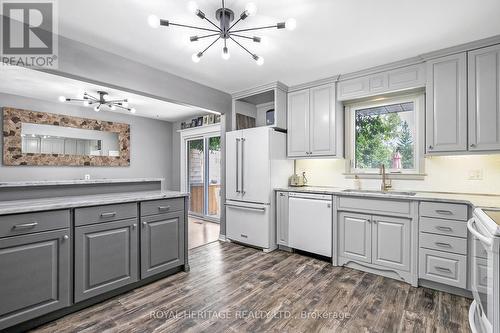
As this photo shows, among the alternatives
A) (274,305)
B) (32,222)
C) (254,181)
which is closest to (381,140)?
(254,181)

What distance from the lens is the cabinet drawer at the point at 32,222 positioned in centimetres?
172

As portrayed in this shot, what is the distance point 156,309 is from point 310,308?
4.42ft

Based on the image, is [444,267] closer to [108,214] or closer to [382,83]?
[382,83]

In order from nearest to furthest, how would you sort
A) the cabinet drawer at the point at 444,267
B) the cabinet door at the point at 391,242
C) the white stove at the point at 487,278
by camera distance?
the white stove at the point at 487,278, the cabinet drawer at the point at 444,267, the cabinet door at the point at 391,242

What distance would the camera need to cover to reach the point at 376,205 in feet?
9.21

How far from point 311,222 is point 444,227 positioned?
4.62ft

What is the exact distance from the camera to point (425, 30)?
2.30m

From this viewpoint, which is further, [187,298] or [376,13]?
[187,298]

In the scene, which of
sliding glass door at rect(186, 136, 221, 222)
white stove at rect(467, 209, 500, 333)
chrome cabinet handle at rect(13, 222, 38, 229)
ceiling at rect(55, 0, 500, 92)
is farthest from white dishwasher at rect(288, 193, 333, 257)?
chrome cabinet handle at rect(13, 222, 38, 229)

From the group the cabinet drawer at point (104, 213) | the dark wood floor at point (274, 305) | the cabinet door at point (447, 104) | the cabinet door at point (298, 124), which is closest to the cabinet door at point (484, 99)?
the cabinet door at point (447, 104)

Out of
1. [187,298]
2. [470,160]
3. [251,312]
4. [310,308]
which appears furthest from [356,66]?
[187,298]

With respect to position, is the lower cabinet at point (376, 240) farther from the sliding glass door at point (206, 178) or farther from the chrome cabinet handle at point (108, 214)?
the sliding glass door at point (206, 178)

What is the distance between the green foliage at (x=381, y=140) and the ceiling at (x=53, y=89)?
2.43 m

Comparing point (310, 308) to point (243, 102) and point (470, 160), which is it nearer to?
point (470, 160)
